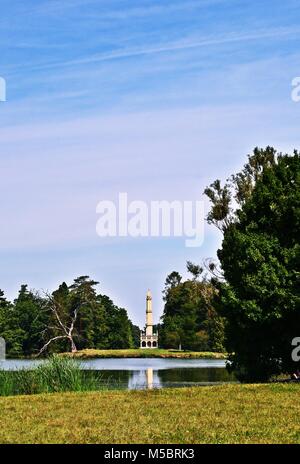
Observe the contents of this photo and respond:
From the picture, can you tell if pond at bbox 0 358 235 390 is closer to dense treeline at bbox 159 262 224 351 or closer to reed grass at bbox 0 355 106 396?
reed grass at bbox 0 355 106 396

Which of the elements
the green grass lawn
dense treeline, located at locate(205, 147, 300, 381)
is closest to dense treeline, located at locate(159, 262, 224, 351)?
dense treeline, located at locate(205, 147, 300, 381)

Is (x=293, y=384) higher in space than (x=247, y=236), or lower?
lower

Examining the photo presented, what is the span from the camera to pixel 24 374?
27.1 metres

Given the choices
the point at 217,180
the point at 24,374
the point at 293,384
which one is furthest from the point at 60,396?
the point at 217,180

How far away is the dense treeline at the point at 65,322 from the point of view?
355ft

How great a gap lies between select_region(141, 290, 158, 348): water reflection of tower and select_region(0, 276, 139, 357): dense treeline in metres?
8.67

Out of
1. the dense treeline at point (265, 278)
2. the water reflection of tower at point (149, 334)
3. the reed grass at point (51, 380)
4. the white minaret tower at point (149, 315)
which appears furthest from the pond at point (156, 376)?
the white minaret tower at point (149, 315)

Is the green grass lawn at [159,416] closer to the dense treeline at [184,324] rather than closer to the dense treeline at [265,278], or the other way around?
the dense treeline at [265,278]

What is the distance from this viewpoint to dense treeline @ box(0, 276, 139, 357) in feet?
355

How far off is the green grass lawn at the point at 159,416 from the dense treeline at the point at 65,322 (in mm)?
81575
